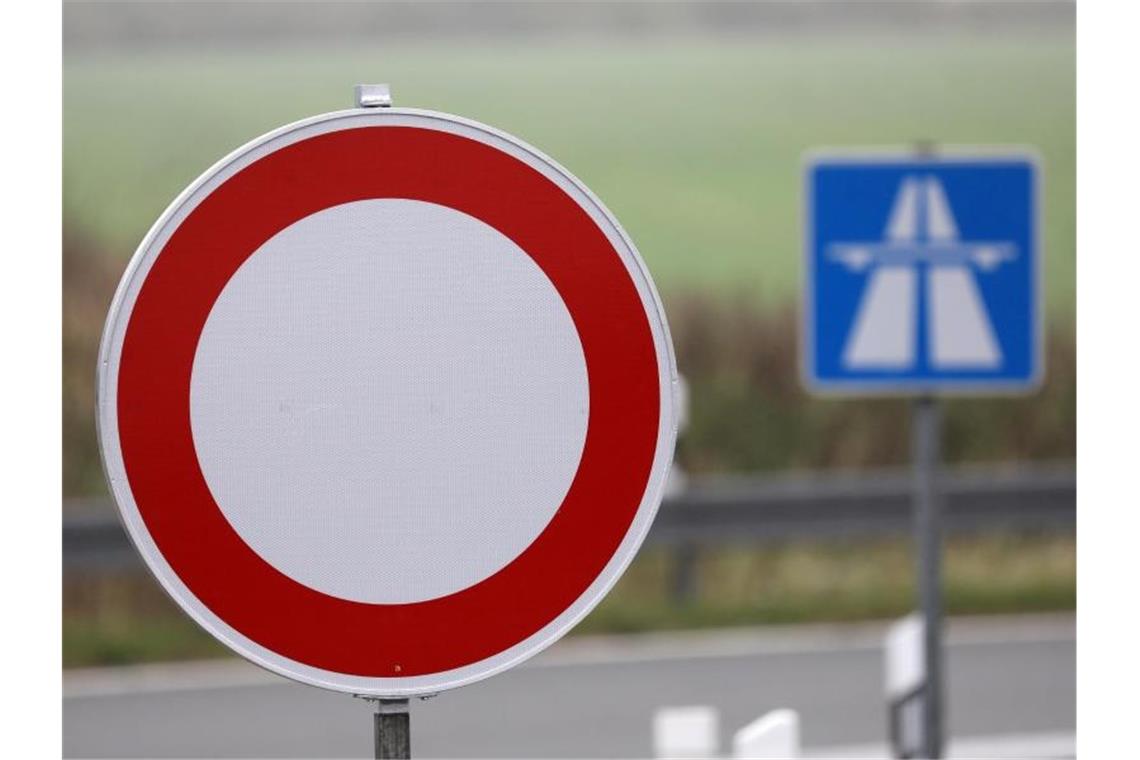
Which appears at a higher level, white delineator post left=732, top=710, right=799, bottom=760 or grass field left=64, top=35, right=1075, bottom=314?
grass field left=64, top=35, right=1075, bottom=314

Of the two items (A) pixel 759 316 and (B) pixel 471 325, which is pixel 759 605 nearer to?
(A) pixel 759 316

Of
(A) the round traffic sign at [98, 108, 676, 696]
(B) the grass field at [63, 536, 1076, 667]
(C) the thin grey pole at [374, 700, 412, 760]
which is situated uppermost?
(A) the round traffic sign at [98, 108, 676, 696]

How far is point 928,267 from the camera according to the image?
5.23 metres

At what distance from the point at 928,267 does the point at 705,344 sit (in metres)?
9.29

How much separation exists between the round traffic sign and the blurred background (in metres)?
5.81

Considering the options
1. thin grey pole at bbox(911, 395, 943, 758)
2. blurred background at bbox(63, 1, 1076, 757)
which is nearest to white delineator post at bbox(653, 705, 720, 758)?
thin grey pole at bbox(911, 395, 943, 758)

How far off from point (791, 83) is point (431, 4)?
5.00 m

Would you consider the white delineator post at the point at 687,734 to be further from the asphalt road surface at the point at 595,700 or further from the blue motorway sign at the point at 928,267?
the asphalt road surface at the point at 595,700

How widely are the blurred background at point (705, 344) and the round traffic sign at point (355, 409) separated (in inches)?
229

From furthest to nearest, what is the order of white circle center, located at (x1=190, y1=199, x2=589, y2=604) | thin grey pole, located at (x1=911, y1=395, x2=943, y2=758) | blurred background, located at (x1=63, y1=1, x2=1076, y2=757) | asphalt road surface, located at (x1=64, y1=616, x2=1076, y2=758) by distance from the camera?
blurred background, located at (x1=63, y1=1, x2=1076, y2=757)
asphalt road surface, located at (x1=64, y1=616, x2=1076, y2=758)
thin grey pole, located at (x1=911, y1=395, x2=943, y2=758)
white circle center, located at (x1=190, y1=199, x2=589, y2=604)

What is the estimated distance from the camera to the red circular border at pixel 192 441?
7.48ft

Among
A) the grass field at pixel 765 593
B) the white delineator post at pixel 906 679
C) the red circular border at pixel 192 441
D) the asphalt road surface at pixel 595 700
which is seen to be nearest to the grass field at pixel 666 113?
the grass field at pixel 765 593

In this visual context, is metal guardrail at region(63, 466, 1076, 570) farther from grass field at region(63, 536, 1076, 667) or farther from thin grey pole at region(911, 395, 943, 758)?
thin grey pole at region(911, 395, 943, 758)

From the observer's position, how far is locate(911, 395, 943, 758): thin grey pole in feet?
16.8
